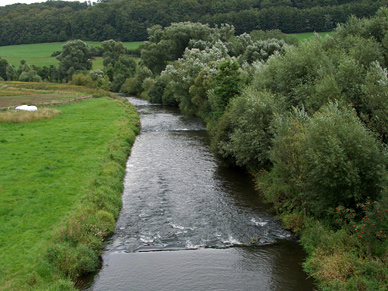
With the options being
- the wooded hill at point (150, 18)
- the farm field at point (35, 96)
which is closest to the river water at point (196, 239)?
the farm field at point (35, 96)

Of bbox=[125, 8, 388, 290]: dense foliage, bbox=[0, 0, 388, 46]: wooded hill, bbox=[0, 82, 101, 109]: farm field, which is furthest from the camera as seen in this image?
bbox=[0, 0, 388, 46]: wooded hill

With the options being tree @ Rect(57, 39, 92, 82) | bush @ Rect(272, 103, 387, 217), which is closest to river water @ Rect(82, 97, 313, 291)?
bush @ Rect(272, 103, 387, 217)

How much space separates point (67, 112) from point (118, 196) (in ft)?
106

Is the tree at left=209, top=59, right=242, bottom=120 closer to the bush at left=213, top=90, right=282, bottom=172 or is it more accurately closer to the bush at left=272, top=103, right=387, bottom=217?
the bush at left=213, top=90, right=282, bottom=172

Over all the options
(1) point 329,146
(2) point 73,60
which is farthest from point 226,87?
(2) point 73,60

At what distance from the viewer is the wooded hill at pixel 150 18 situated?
11554 cm

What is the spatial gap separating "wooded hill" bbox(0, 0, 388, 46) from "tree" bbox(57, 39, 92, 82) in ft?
143

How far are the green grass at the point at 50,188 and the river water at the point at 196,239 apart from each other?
1.52m

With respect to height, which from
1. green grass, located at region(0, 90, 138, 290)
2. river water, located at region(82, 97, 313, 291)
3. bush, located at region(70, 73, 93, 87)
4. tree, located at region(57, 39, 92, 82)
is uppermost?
tree, located at region(57, 39, 92, 82)

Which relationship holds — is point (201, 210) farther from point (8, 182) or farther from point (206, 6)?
point (206, 6)

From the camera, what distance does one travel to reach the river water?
15.2 metres

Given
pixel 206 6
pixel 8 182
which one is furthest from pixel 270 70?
pixel 206 6

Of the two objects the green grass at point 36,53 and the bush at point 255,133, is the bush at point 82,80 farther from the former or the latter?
the bush at point 255,133

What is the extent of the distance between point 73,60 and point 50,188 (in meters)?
113
